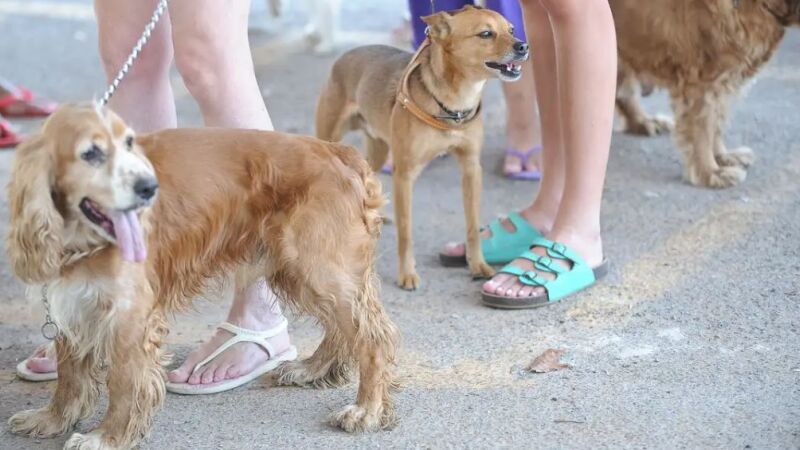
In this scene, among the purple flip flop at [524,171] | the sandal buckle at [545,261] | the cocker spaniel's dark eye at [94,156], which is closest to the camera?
the cocker spaniel's dark eye at [94,156]

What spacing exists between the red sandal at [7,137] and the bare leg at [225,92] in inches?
110

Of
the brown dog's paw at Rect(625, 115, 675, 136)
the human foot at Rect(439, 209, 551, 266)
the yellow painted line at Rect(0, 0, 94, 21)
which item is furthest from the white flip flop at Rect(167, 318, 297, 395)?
the yellow painted line at Rect(0, 0, 94, 21)

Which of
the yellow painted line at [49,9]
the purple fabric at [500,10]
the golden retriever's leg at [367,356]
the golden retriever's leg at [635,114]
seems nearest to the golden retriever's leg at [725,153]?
the golden retriever's leg at [635,114]

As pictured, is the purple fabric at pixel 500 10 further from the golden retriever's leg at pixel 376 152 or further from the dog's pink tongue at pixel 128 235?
the dog's pink tongue at pixel 128 235

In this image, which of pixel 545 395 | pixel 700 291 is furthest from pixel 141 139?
pixel 700 291

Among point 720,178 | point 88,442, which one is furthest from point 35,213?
point 720,178

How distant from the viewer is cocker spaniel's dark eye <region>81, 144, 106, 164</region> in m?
2.51

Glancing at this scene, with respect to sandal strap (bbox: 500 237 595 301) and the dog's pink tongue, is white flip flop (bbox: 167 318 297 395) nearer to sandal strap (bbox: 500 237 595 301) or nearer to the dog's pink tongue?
the dog's pink tongue

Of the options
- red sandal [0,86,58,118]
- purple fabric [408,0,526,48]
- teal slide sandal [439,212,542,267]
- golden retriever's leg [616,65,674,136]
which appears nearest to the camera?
teal slide sandal [439,212,542,267]

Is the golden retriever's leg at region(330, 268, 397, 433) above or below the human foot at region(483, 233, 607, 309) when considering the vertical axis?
above

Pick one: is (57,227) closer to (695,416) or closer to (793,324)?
(695,416)

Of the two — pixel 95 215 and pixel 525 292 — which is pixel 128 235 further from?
pixel 525 292

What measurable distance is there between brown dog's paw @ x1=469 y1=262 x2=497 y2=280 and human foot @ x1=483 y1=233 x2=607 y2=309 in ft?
0.70

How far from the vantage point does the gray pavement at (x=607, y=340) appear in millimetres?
2910
